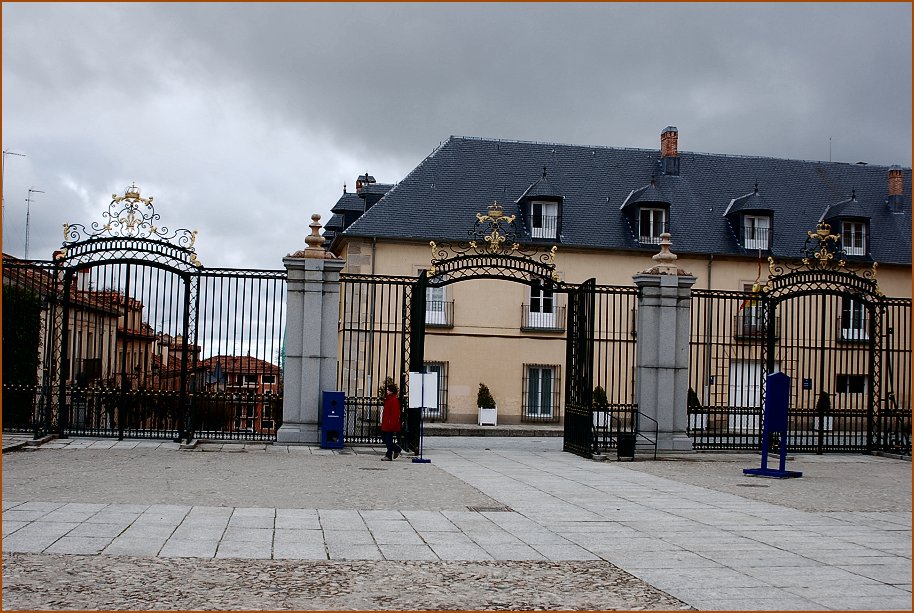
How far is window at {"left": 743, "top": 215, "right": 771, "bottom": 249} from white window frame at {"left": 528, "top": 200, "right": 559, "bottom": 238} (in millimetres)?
7503

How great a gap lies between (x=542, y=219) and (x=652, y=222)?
14.0 ft

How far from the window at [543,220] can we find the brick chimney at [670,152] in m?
6.43

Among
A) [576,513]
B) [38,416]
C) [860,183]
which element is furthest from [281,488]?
[860,183]

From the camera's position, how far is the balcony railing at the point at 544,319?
34.8m

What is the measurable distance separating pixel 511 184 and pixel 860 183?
50.8 ft

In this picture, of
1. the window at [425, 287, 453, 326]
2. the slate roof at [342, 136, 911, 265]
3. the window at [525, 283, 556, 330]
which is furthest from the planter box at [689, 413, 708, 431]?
the window at [425, 287, 453, 326]

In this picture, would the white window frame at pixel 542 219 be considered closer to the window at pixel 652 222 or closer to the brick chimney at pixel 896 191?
the window at pixel 652 222

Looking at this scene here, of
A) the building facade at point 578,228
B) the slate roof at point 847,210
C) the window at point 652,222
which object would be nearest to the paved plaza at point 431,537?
the building facade at point 578,228

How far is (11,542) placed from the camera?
25.4 ft

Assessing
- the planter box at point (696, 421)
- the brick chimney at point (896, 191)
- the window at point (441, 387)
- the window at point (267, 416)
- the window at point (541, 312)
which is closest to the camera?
the window at point (267, 416)

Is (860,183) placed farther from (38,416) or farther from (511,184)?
(38,416)

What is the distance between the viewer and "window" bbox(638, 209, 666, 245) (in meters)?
36.3

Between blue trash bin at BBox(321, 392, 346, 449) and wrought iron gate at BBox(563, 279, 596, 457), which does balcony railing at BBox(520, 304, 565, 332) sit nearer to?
wrought iron gate at BBox(563, 279, 596, 457)

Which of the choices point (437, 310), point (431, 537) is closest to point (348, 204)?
point (437, 310)
